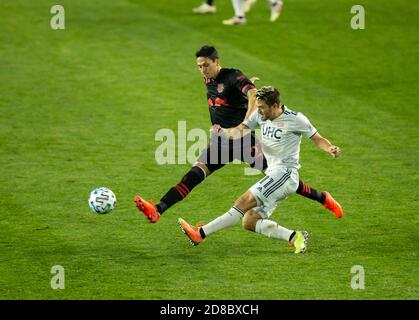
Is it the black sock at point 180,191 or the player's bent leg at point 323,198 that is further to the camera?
the player's bent leg at point 323,198

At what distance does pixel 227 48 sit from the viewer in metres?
21.1

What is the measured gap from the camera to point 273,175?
11.3 meters

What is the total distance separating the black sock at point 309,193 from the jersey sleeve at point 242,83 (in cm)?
140

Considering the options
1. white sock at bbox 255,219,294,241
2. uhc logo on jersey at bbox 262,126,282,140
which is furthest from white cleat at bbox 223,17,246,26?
white sock at bbox 255,219,294,241

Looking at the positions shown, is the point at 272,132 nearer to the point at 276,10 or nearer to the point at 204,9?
the point at 276,10

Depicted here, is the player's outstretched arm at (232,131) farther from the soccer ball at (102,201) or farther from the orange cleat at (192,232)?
the soccer ball at (102,201)

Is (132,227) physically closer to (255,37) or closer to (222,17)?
(255,37)

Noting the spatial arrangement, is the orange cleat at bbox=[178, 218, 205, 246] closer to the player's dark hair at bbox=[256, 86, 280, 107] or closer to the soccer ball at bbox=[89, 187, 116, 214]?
the soccer ball at bbox=[89, 187, 116, 214]

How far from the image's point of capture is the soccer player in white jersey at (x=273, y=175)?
11.2 metres

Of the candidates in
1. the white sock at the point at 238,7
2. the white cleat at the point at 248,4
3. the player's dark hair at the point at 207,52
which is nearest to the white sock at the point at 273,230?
the player's dark hair at the point at 207,52

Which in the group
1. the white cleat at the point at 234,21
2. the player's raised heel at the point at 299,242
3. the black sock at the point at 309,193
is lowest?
the player's raised heel at the point at 299,242

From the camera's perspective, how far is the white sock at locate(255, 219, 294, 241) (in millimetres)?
11312

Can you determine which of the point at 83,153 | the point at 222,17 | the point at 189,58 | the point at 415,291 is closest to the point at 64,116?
the point at 83,153

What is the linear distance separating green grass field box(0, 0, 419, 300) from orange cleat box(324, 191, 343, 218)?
19 cm
